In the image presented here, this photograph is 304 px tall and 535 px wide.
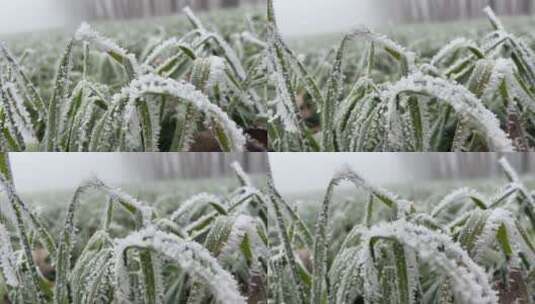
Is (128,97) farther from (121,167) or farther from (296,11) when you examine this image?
(296,11)

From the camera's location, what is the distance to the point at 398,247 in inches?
43.9

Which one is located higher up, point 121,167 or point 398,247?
point 121,167

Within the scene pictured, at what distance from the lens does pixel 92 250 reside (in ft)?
4.18

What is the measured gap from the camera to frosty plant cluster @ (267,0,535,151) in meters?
1.24

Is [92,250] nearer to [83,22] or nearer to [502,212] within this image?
[83,22]

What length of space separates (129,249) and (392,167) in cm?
54

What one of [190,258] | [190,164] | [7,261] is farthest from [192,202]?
[7,261]

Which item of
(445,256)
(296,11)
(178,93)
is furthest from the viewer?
(296,11)

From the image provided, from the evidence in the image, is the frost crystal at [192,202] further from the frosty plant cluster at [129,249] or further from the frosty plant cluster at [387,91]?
the frosty plant cluster at [387,91]

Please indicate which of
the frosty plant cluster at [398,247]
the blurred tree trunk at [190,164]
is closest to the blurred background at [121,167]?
the blurred tree trunk at [190,164]

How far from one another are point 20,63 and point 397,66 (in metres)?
0.81

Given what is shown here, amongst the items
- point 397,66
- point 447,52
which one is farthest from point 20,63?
point 447,52

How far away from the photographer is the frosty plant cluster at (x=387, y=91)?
1238mm

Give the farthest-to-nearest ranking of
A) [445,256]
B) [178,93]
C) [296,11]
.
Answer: [296,11] < [178,93] < [445,256]
